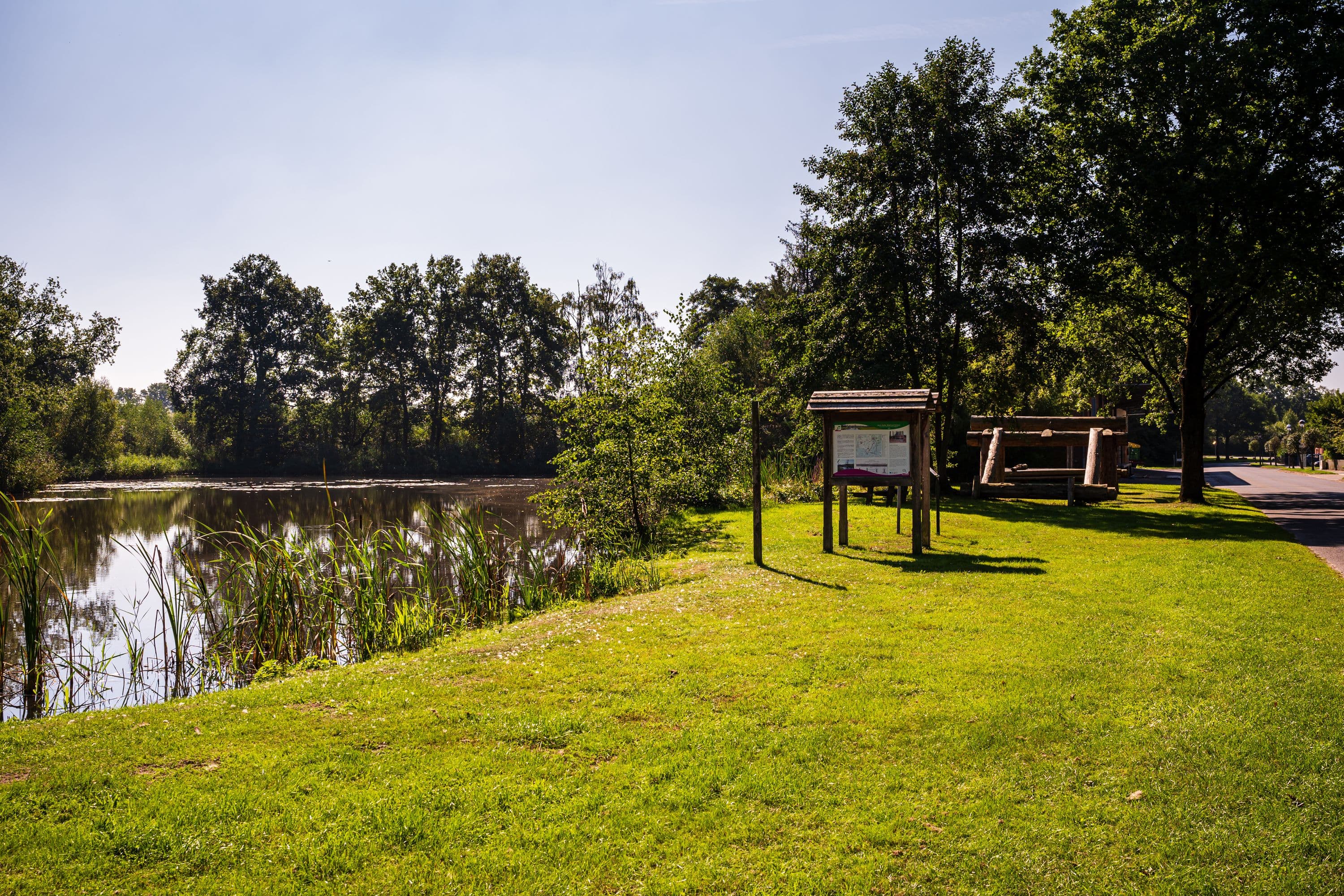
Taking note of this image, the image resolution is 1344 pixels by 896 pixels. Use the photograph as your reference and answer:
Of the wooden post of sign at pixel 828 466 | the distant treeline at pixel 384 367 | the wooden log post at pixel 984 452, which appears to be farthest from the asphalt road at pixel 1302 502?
the distant treeline at pixel 384 367

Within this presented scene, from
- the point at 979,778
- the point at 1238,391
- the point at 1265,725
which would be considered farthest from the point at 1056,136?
the point at 1238,391

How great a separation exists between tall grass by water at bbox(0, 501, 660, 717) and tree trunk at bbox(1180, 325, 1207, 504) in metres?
17.3

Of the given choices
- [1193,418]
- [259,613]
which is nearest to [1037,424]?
[1193,418]

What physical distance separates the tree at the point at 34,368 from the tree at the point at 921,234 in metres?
36.0

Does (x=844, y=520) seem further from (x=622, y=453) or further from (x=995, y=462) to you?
(x=995, y=462)

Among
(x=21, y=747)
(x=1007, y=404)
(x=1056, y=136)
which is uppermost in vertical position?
(x=1056, y=136)

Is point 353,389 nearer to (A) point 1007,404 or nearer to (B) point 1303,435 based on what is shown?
(A) point 1007,404

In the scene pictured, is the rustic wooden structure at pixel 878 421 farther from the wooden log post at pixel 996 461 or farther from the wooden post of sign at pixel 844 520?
the wooden log post at pixel 996 461

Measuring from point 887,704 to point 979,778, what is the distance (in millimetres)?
1262

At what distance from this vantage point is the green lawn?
13.0 ft

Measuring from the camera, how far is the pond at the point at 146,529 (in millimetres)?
9109

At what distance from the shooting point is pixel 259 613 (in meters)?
9.77

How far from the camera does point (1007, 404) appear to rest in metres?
25.7

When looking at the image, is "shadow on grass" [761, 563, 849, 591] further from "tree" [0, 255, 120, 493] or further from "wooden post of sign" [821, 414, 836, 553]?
"tree" [0, 255, 120, 493]
